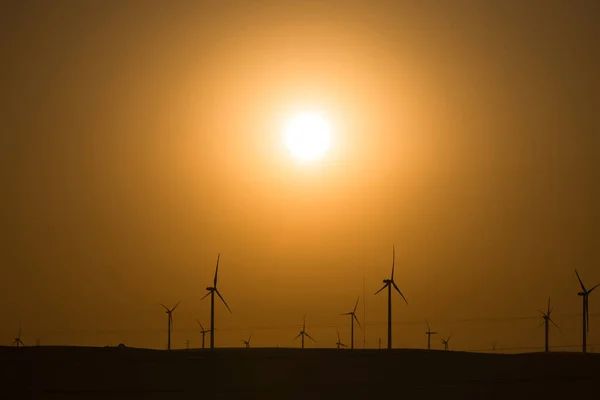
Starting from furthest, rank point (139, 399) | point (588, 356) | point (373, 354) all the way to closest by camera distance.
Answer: point (588, 356), point (373, 354), point (139, 399)

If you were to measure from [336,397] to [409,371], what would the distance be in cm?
2011

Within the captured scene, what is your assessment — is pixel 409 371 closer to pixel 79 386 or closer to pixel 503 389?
pixel 503 389

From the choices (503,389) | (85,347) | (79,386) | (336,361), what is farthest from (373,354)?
(79,386)

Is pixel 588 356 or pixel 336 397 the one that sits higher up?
pixel 588 356

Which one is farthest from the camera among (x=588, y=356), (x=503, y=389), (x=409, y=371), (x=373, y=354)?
(x=588, y=356)

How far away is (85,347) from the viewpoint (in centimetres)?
13725

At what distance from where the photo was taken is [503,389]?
119938mm

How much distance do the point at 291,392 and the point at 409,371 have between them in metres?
21.2

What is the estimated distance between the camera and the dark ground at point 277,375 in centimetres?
11181

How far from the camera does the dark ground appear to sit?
11181 cm

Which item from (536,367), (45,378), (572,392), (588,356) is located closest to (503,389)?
(572,392)

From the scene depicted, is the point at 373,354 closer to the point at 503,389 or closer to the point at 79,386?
the point at 503,389

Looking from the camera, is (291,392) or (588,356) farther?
(588,356)

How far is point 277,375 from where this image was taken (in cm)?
12319
